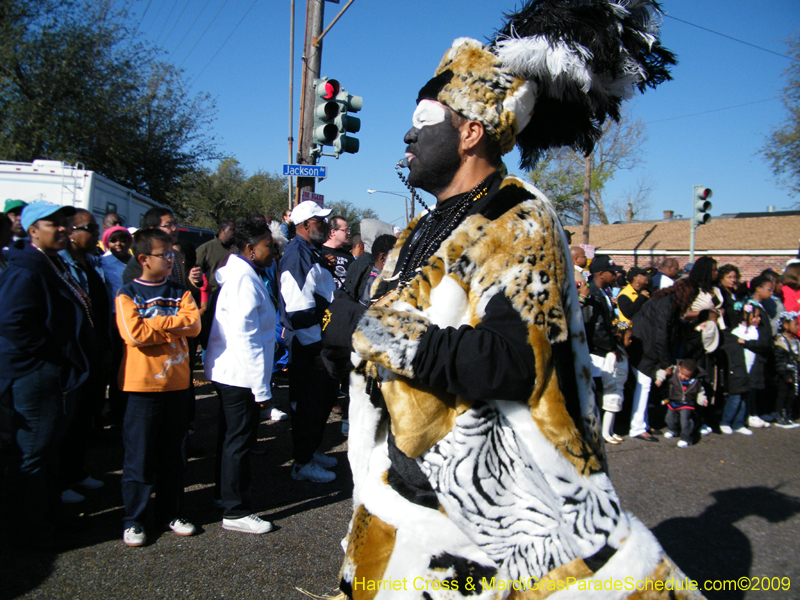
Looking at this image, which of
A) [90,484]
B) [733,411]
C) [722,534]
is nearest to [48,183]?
[90,484]

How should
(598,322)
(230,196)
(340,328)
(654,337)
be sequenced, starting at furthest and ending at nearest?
1. (230,196)
2. (654,337)
3. (598,322)
4. (340,328)

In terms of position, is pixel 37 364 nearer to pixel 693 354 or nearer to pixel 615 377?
pixel 615 377

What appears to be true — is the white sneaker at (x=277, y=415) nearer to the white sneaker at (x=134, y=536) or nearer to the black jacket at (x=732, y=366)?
the white sneaker at (x=134, y=536)

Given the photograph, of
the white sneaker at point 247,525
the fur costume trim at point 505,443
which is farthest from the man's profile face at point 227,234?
the fur costume trim at point 505,443

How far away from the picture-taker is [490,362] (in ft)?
4.33

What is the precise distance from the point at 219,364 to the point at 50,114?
52.9 feet

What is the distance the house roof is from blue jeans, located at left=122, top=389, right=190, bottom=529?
27.0m

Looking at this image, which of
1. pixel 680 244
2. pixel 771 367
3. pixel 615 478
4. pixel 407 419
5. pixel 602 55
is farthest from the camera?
pixel 680 244

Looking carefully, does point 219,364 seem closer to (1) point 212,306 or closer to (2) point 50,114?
(1) point 212,306

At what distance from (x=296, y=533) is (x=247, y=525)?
0.32m

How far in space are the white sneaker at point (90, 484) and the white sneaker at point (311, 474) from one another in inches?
56.5

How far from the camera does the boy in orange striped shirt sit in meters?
3.13

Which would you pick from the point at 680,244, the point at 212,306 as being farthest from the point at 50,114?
the point at 680,244

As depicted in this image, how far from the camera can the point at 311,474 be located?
4.36m
